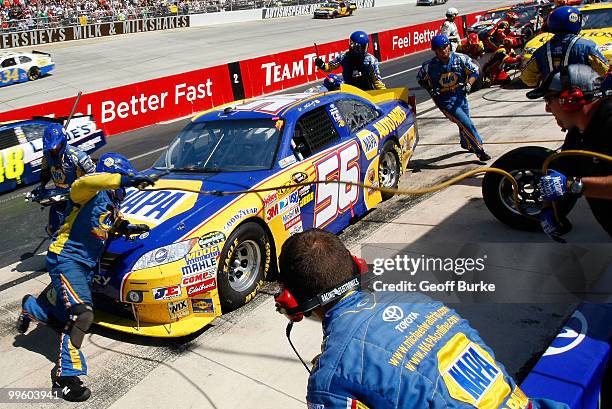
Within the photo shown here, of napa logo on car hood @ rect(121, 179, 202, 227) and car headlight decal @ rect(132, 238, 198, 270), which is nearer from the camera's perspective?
car headlight decal @ rect(132, 238, 198, 270)

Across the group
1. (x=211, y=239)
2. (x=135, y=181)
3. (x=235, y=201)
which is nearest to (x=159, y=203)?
(x=235, y=201)

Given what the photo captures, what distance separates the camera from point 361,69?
1095 cm

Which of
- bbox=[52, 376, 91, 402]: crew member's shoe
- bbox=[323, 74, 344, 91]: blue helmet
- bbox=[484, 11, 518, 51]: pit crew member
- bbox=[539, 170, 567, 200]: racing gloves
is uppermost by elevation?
bbox=[484, 11, 518, 51]: pit crew member

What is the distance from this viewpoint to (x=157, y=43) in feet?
129

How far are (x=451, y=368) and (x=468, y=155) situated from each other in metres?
8.57

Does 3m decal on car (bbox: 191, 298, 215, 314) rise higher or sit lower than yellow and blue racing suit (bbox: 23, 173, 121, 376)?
lower

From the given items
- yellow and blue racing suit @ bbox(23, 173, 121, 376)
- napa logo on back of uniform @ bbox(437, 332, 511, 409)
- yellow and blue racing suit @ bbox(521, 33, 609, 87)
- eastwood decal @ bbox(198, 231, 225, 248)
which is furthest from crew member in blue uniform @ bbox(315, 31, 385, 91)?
napa logo on back of uniform @ bbox(437, 332, 511, 409)

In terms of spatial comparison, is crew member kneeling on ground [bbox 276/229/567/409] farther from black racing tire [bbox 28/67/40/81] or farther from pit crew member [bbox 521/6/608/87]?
black racing tire [bbox 28/67/40/81]

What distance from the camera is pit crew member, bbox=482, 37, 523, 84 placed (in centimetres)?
1546

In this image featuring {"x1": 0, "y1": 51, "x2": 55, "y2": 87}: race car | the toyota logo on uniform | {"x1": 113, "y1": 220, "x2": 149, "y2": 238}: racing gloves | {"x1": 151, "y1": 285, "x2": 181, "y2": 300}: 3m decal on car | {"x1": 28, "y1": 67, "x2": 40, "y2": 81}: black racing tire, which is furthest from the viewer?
{"x1": 28, "y1": 67, "x2": 40, "y2": 81}: black racing tire

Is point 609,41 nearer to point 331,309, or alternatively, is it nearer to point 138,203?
point 138,203

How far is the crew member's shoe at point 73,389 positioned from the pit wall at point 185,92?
34.7ft

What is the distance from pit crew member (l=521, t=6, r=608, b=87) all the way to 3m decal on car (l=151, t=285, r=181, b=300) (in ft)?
17.1

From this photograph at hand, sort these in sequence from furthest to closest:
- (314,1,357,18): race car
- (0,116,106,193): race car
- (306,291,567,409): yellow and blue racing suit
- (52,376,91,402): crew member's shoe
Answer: (314,1,357,18): race car → (0,116,106,193): race car → (52,376,91,402): crew member's shoe → (306,291,567,409): yellow and blue racing suit
